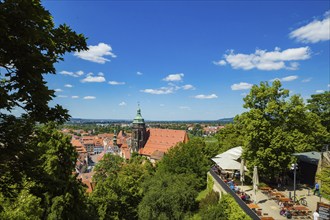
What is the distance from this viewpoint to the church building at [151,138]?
71.5 metres

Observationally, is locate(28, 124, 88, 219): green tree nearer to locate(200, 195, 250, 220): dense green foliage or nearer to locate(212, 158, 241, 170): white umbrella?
locate(200, 195, 250, 220): dense green foliage

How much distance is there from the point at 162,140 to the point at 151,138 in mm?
3870

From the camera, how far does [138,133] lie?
240 ft

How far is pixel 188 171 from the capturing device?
31.0 meters

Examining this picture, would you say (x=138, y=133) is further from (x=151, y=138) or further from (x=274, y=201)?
(x=274, y=201)

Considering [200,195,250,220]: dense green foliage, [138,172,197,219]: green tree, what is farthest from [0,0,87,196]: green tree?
[138,172,197,219]: green tree

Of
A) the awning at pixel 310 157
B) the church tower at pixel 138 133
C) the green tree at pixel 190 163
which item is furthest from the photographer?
the church tower at pixel 138 133

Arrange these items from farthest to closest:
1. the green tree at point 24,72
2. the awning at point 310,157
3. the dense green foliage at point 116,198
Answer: the awning at point 310,157, the dense green foliage at point 116,198, the green tree at point 24,72

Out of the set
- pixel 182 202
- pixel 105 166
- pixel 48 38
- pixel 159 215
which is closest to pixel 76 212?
pixel 159 215

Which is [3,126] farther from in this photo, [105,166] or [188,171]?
[105,166]

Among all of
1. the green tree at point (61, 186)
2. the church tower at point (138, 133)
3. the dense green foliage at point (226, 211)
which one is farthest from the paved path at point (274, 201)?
the church tower at point (138, 133)

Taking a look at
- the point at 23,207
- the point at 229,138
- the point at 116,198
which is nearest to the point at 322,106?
the point at 229,138

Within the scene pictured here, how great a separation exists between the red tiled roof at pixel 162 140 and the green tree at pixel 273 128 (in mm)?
48964

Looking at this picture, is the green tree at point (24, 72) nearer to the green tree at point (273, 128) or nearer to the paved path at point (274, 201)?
the paved path at point (274, 201)
